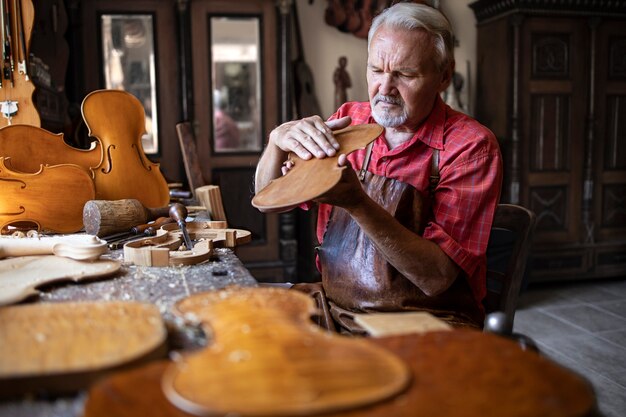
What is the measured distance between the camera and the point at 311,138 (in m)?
1.68

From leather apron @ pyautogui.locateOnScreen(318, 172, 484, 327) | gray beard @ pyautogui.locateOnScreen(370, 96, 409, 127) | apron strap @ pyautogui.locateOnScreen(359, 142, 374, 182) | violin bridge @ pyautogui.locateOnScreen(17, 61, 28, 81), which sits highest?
violin bridge @ pyautogui.locateOnScreen(17, 61, 28, 81)

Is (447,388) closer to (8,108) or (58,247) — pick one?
(58,247)

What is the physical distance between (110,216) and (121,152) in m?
0.57

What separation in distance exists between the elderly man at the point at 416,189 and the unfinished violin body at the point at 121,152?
2.27 feet

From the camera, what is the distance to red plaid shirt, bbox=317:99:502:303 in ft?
5.99

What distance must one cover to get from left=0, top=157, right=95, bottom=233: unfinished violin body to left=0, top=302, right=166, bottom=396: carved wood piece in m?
1.02

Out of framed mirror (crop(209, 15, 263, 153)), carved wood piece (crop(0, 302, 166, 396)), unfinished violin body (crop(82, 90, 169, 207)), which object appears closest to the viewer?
carved wood piece (crop(0, 302, 166, 396))

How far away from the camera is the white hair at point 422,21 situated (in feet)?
6.10

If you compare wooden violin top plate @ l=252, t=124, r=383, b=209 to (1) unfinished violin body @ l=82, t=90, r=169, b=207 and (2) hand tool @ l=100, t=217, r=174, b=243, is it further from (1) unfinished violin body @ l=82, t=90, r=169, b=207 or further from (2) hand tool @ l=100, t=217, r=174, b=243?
(1) unfinished violin body @ l=82, t=90, r=169, b=207

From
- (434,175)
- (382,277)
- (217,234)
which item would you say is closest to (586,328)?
(434,175)

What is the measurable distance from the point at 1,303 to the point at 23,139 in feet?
3.90

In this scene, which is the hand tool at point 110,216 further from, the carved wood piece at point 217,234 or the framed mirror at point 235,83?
the framed mirror at point 235,83

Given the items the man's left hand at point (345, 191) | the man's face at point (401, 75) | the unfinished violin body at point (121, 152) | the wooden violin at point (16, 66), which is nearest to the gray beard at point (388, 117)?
the man's face at point (401, 75)

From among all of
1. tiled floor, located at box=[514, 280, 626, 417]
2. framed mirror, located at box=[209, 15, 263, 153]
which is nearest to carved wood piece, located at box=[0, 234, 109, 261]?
tiled floor, located at box=[514, 280, 626, 417]
